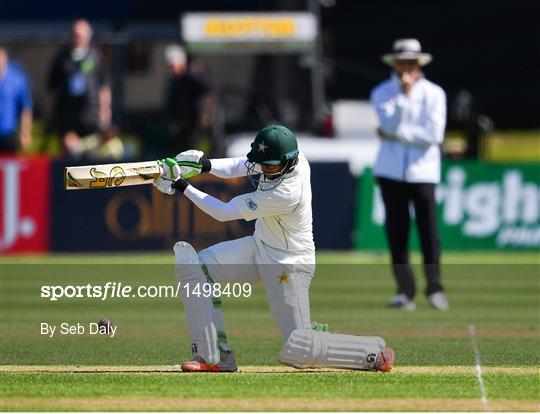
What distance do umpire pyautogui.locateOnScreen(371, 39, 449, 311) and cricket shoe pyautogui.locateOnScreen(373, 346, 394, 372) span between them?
418 centimetres

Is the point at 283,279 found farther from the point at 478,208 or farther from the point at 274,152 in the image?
the point at 478,208

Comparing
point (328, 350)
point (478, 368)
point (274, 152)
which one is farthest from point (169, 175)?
point (478, 368)

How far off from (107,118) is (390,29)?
7566 mm

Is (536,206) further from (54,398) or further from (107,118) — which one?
(54,398)

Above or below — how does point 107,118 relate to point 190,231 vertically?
above

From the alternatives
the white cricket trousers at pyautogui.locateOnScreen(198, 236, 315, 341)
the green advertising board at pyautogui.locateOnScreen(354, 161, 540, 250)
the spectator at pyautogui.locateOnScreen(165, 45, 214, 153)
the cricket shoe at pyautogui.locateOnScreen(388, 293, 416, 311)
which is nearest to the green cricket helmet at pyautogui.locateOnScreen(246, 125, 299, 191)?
the white cricket trousers at pyautogui.locateOnScreen(198, 236, 315, 341)

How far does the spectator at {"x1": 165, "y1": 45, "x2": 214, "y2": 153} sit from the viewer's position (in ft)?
67.1

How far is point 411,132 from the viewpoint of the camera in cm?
1359

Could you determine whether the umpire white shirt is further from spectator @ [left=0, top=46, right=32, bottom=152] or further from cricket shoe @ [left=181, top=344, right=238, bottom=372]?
spectator @ [left=0, top=46, right=32, bottom=152]

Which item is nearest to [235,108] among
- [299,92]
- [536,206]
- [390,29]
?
[299,92]

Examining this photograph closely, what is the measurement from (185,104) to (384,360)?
38.2 feet

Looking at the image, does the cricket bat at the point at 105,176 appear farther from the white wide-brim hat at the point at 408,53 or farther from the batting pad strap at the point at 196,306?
the white wide-brim hat at the point at 408,53

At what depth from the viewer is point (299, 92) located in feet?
77.5

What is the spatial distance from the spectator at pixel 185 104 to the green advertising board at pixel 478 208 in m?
2.85
